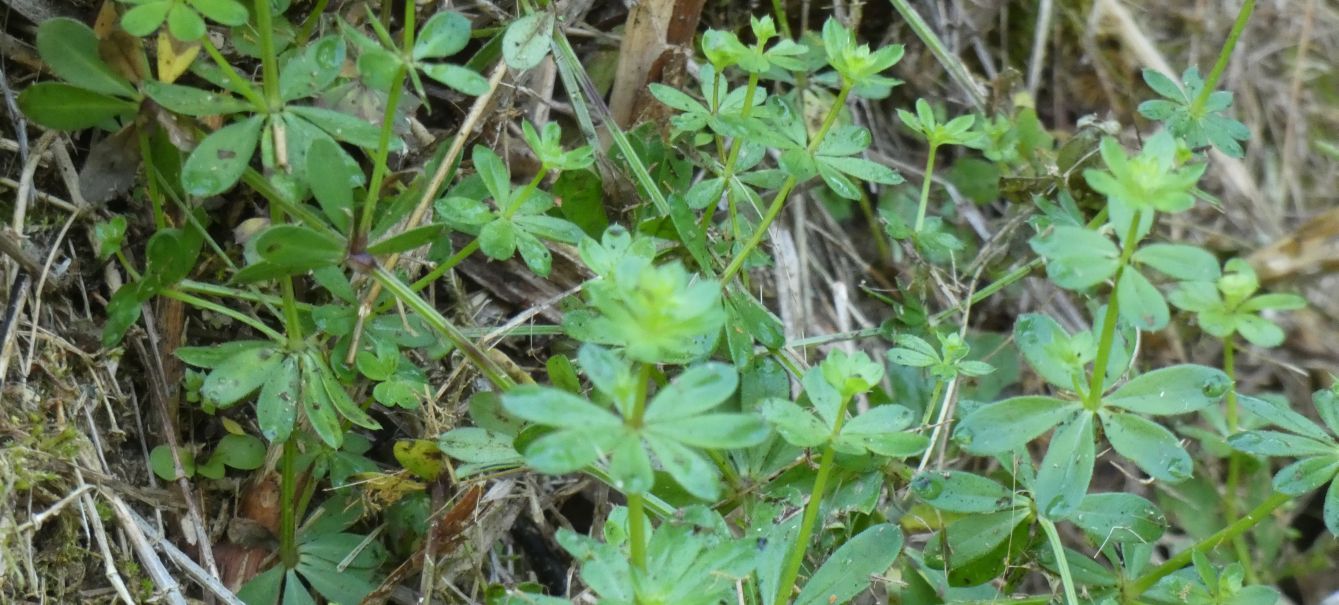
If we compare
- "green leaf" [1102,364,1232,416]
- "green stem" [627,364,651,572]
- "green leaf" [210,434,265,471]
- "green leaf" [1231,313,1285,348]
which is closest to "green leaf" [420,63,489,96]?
"green stem" [627,364,651,572]

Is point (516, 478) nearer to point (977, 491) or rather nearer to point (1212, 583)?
point (977, 491)

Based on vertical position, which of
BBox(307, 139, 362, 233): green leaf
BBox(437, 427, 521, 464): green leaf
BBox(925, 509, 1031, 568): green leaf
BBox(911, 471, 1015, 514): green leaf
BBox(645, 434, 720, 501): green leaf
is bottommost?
BBox(925, 509, 1031, 568): green leaf

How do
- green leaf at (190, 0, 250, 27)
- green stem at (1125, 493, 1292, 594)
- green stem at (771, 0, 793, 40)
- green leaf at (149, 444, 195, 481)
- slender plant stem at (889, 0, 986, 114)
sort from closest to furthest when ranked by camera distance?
1. green leaf at (190, 0, 250, 27)
2. green stem at (1125, 493, 1292, 594)
3. green leaf at (149, 444, 195, 481)
4. green stem at (771, 0, 793, 40)
5. slender plant stem at (889, 0, 986, 114)

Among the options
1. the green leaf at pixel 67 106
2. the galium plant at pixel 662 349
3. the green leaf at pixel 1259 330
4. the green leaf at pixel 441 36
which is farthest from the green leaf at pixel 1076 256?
the green leaf at pixel 67 106

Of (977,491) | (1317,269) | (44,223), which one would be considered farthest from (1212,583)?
(44,223)

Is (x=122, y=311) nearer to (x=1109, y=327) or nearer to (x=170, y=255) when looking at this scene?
(x=170, y=255)

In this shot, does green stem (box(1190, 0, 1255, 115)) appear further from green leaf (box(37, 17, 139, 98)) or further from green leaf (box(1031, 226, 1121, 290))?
green leaf (box(37, 17, 139, 98))
